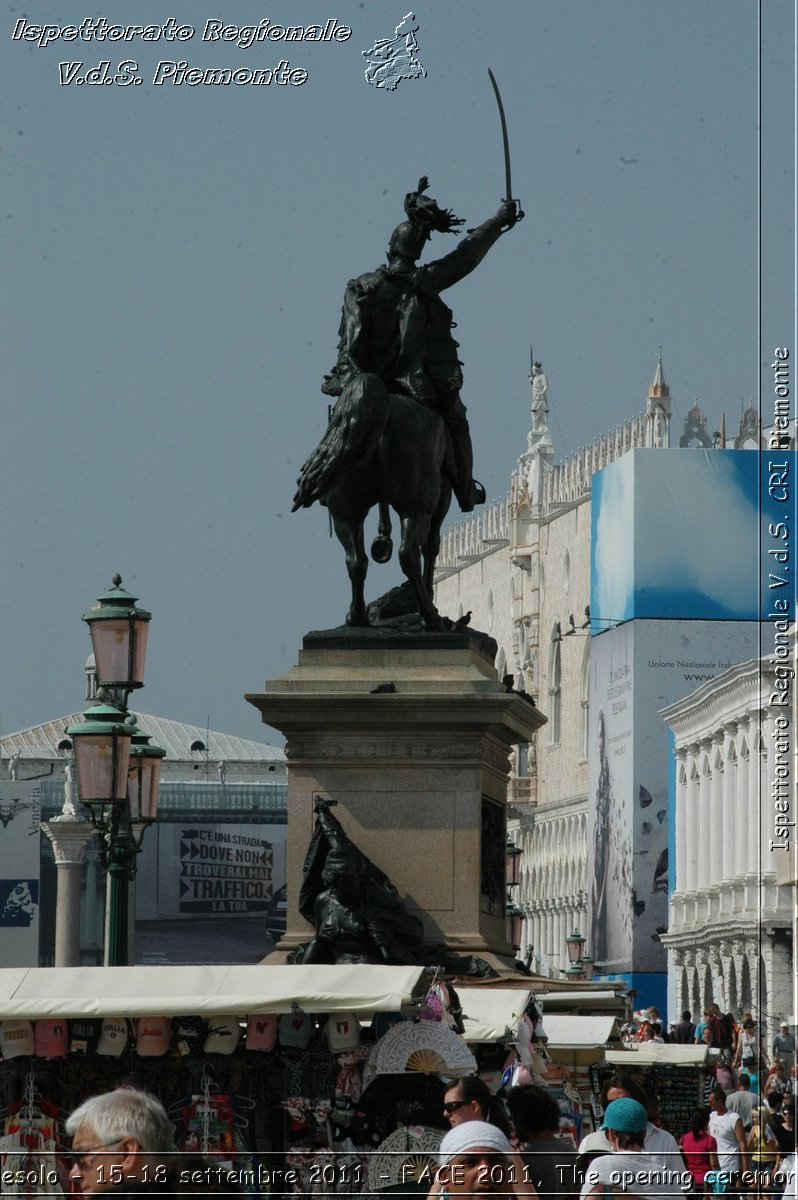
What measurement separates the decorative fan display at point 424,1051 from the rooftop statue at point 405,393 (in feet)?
17.1

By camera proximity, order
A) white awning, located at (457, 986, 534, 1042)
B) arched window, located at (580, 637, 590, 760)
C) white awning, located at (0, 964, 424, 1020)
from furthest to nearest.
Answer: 1. arched window, located at (580, 637, 590, 760)
2. white awning, located at (457, 986, 534, 1042)
3. white awning, located at (0, 964, 424, 1020)

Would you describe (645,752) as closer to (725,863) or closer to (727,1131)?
(725,863)

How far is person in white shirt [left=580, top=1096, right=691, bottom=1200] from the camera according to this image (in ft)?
29.2

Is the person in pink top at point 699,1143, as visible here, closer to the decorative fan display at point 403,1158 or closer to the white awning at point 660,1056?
the white awning at point 660,1056

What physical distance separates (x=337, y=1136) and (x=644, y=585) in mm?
77252

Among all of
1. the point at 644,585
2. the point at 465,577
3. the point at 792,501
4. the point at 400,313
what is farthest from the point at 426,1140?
the point at 465,577

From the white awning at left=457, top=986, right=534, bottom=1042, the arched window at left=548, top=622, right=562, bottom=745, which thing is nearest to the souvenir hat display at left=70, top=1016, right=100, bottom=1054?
the white awning at left=457, top=986, right=534, bottom=1042

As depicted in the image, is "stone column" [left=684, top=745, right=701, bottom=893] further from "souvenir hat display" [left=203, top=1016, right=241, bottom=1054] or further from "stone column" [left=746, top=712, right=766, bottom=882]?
"souvenir hat display" [left=203, top=1016, right=241, bottom=1054]

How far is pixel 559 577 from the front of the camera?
108938mm

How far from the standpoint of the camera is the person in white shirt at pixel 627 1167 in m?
8.91

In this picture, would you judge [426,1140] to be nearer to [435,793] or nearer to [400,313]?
[435,793]

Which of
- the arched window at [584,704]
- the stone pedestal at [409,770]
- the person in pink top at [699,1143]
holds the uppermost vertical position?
the arched window at [584,704]

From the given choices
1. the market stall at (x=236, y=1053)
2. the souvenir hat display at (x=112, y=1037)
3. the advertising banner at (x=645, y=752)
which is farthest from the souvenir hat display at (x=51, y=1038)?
the advertising banner at (x=645, y=752)

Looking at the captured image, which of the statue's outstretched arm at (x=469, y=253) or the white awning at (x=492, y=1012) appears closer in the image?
the white awning at (x=492, y=1012)
